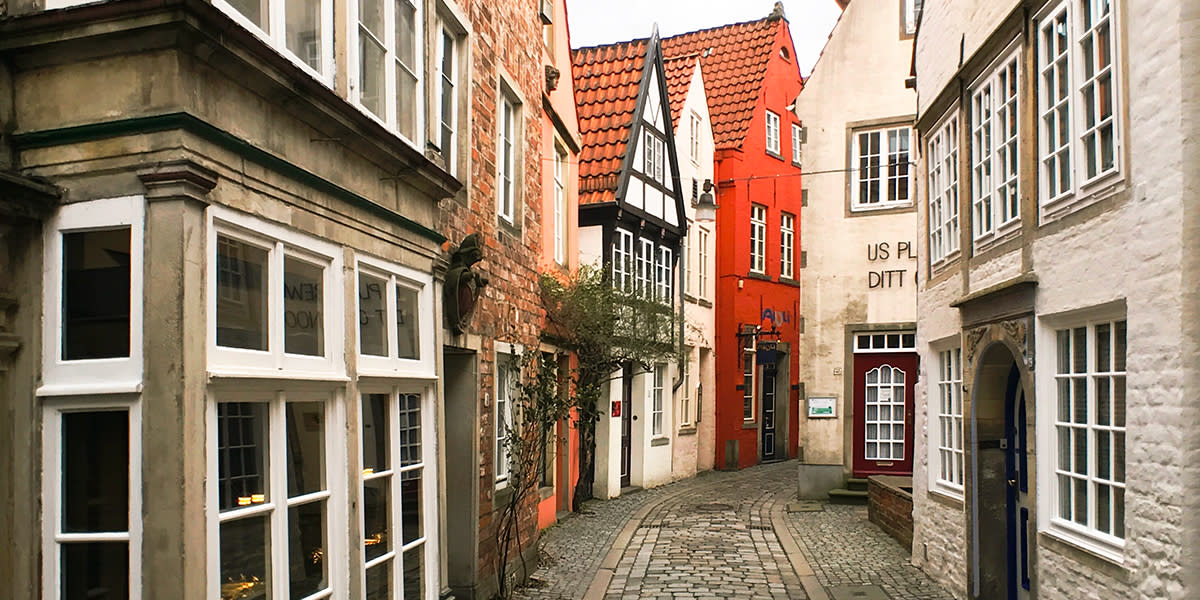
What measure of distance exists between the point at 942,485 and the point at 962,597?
136cm

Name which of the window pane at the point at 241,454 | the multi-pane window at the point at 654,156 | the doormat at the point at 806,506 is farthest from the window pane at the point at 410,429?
the multi-pane window at the point at 654,156

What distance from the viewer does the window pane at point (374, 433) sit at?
594cm

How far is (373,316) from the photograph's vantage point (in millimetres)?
6082

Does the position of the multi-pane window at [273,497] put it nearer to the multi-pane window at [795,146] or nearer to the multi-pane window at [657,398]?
the multi-pane window at [657,398]

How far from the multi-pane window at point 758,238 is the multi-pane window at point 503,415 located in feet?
52.5

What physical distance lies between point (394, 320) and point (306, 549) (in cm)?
169

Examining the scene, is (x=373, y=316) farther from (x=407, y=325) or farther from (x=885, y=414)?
(x=885, y=414)

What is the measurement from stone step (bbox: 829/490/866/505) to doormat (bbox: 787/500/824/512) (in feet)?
0.81

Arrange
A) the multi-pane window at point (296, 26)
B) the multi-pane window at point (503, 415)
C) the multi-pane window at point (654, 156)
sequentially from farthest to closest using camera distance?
the multi-pane window at point (654, 156) < the multi-pane window at point (503, 415) < the multi-pane window at point (296, 26)

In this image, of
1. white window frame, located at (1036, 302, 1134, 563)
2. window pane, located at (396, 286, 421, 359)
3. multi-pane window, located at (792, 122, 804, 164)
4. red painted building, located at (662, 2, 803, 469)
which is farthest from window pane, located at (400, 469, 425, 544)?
multi-pane window, located at (792, 122, 804, 164)

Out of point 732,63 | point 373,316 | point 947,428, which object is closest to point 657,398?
point 947,428

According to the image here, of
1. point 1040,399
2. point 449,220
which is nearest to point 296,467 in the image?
point 449,220

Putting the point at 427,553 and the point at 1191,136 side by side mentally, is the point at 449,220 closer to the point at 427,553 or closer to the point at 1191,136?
the point at 427,553

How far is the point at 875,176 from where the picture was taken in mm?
17297
